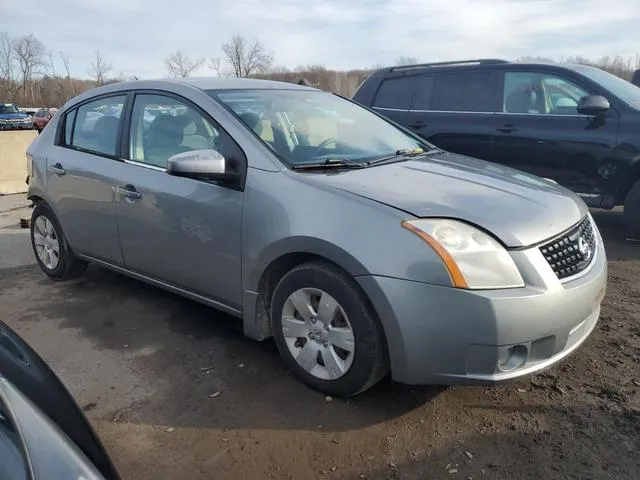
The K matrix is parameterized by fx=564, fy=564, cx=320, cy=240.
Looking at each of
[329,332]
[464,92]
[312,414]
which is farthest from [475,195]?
[464,92]

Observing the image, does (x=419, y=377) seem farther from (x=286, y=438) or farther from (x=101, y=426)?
(x=101, y=426)

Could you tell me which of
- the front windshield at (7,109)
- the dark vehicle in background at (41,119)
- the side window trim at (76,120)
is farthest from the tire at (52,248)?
the front windshield at (7,109)

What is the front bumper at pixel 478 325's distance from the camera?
2.44 meters

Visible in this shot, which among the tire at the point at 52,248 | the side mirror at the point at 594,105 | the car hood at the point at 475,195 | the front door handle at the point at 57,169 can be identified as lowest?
the tire at the point at 52,248

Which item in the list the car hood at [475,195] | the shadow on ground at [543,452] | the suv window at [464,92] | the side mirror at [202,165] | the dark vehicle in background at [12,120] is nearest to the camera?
the shadow on ground at [543,452]

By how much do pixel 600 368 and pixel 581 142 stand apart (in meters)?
3.42

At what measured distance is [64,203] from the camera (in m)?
4.50

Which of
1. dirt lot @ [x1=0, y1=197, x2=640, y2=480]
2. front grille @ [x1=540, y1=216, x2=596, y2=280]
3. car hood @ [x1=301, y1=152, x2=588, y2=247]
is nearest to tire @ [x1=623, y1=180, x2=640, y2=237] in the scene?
dirt lot @ [x1=0, y1=197, x2=640, y2=480]

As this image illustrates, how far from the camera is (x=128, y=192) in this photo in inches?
149

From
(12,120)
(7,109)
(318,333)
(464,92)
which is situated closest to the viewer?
(318,333)

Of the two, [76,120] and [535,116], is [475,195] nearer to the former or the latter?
[76,120]

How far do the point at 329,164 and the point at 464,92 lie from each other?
4088 mm

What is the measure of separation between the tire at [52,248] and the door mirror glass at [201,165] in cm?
208

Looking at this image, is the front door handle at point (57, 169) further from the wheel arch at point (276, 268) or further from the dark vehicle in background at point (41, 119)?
the dark vehicle in background at point (41, 119)
